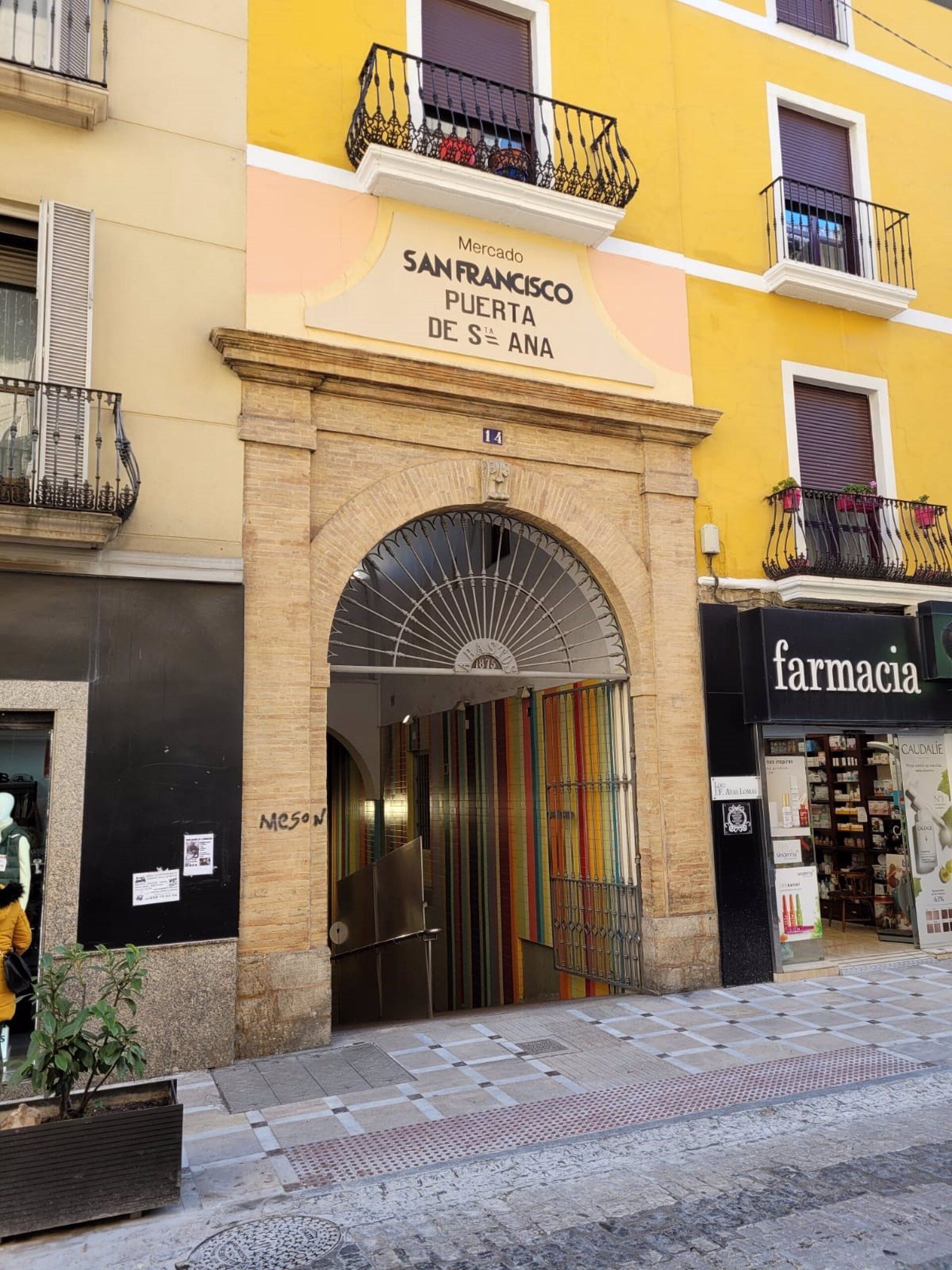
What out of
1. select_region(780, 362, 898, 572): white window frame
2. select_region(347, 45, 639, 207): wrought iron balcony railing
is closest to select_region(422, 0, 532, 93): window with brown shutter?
select_region(347, 45, 639, 207): wrought iron balcony railing

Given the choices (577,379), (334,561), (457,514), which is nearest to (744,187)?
(577,379)

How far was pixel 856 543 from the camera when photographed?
10.1m

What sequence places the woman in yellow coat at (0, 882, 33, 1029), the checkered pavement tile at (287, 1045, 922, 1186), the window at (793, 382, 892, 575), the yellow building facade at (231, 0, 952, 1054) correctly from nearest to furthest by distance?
the checkered pavement tile at (287, 1045, 922, 1186) → the woman in yellow coat at (0, 882, 33, 1029) → the yellow building facade at (231, 0, 952, 1054) → the window at (793, 382, 892, 575)

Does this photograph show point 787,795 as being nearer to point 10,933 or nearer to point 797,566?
point 797,566

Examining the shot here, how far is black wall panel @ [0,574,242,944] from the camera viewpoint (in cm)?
639

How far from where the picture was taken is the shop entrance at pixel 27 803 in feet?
20.5

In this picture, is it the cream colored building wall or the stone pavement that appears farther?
the cream colored building wall

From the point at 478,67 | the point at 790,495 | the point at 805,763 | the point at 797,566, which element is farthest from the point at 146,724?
the point at 478,67

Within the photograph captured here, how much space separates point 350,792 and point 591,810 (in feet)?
23.3

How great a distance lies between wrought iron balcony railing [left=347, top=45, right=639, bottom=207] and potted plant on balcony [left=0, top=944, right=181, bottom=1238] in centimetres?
686

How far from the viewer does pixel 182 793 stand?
6703 millimetres

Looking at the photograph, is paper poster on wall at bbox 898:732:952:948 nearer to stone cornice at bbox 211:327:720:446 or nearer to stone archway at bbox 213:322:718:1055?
stone archway at bbox 213:322:718:1055

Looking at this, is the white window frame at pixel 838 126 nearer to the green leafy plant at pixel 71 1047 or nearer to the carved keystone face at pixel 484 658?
the carved keystone face at pixel 484 658

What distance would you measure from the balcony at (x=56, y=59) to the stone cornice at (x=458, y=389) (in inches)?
70.8
